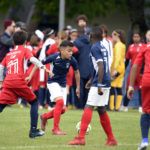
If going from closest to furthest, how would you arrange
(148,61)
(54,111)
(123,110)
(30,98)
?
1. (148,61)
2. (30,98)
3. (54,111)
4. (123,110)

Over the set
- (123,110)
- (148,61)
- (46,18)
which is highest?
(46,18)

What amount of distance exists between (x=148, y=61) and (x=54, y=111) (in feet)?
8.60

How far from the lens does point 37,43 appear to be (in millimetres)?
16609

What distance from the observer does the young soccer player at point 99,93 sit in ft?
29.0

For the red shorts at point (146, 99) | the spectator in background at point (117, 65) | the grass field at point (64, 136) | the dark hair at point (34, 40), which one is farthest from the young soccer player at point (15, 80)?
the dark hair at point (34, 40)

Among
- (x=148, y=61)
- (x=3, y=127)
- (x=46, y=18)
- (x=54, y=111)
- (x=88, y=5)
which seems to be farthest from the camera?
(x=46, y=18)

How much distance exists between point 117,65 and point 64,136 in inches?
243

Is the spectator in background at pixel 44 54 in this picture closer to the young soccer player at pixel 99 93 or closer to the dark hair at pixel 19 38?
the dark hair at pixel 19 38

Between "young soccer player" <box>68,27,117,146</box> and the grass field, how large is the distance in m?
0.21

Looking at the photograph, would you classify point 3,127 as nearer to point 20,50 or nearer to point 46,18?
point 20,50

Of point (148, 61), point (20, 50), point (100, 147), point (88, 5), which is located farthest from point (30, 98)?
point (88, 5)

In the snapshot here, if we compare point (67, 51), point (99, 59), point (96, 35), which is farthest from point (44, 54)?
point (99, 59)

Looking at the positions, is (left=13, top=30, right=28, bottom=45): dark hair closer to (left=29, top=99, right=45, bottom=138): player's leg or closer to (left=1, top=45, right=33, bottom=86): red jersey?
(left=1, top=45, right=33, bottom=86): red jersey

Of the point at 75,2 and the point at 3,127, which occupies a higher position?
the point at 75,2
